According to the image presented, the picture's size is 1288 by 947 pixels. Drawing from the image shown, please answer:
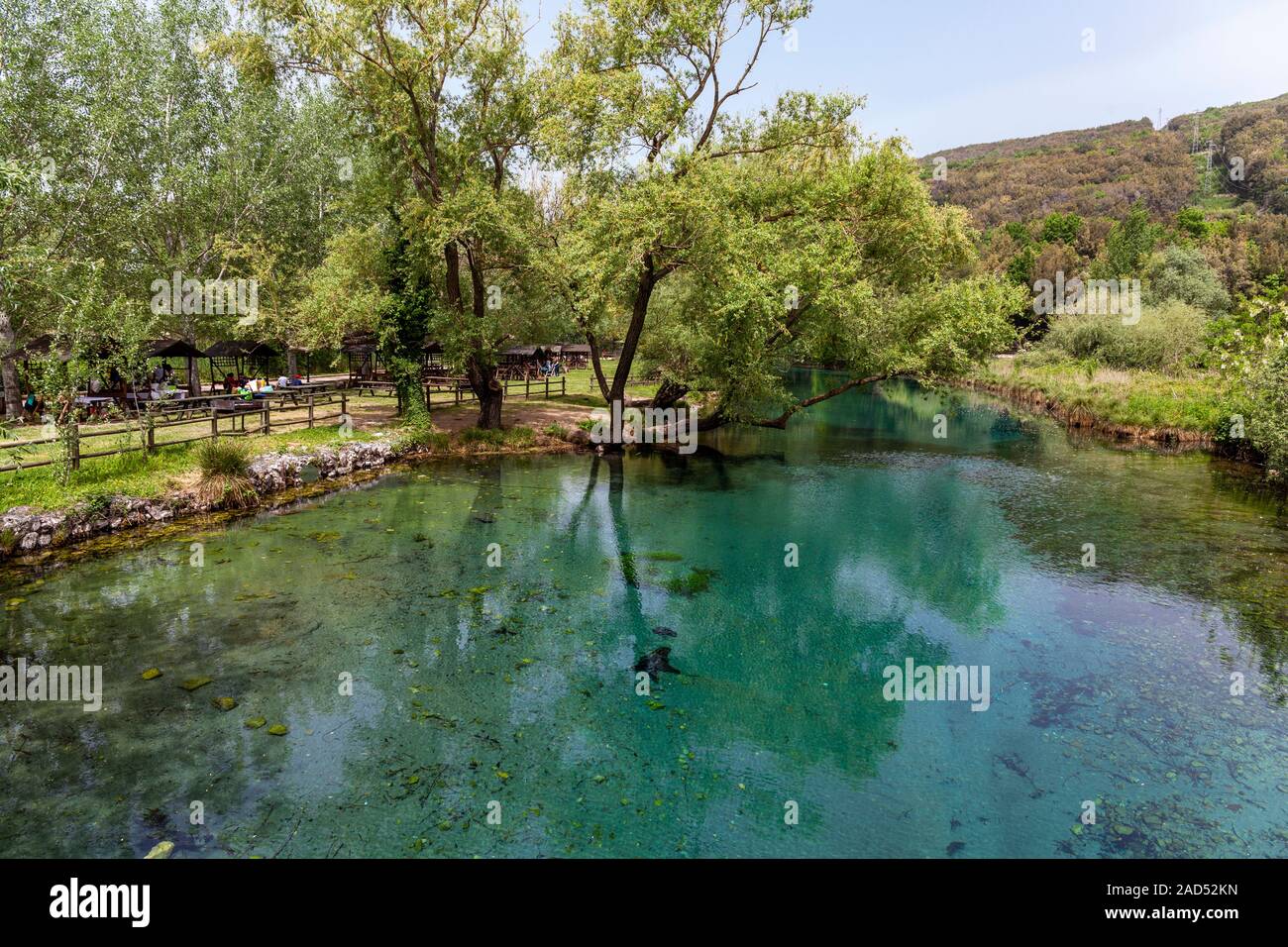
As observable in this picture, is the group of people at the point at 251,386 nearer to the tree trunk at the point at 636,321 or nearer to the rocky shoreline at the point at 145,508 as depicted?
the rocky shoreline at the point at 145,508

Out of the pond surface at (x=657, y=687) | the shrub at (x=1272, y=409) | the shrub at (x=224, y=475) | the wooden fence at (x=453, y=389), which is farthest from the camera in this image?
the wooden fence at (x=453, y=389)

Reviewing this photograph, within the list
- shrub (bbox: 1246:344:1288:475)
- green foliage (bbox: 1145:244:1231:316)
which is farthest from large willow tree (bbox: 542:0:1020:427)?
green foliage (bbox: 1145:244:1231:316)

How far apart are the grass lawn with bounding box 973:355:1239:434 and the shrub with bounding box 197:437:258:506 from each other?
2623cm

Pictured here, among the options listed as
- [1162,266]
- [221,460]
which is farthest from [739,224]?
[1162,266]

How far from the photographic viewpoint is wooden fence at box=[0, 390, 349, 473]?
1648 centimetres

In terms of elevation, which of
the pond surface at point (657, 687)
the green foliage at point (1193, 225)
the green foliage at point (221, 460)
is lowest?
the pond surface at point (657, 687)

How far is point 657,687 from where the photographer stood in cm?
1068

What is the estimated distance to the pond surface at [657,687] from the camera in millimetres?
7664

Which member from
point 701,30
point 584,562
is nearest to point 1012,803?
point 584,562

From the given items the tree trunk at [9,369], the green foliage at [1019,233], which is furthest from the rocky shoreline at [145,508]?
the green foliage at [1019,233]

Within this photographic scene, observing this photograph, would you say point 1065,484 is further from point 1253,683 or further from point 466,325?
point 466,325

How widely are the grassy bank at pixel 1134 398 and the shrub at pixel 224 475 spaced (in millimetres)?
26204

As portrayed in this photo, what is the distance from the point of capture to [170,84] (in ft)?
95.3

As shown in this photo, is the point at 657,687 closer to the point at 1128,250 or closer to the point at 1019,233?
the point at 1128,250
